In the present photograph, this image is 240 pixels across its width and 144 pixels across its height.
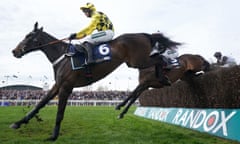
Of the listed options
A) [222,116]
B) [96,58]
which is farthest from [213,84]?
[96,58]

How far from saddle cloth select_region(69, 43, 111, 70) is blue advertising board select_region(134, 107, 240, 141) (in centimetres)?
266

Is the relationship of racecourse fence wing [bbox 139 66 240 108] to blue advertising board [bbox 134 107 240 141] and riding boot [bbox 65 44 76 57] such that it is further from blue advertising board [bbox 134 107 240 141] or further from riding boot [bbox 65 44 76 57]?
riding boot [bbox 65 44 76 57]

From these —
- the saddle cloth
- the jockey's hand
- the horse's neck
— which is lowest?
the saddle cloth

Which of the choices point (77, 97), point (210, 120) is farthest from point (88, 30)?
point (77, 97)

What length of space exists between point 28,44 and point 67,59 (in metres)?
1.15

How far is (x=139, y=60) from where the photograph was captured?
761 centimetres

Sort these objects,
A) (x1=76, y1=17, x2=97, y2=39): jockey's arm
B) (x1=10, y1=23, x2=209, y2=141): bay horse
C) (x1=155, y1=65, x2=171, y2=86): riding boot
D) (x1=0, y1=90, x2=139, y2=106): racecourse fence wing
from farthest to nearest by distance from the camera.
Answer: (x1=0, y1=90, x2=139, y2=106): racecourse fence wing
(x1=155, y1=65, x2=171, y2=86): riding boot
(x1=76, y1=17, x2=97, y2=39): jockey's arm
(x1=10, y1=23, x2=209, y2=141): bay horse

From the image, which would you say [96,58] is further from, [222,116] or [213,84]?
[213,84]

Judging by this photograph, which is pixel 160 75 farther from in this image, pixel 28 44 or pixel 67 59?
pixel 28 44

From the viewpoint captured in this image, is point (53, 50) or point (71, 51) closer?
point (71, 51)

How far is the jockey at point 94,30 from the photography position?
297 inches

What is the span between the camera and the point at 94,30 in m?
7.57

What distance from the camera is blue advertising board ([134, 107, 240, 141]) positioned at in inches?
266

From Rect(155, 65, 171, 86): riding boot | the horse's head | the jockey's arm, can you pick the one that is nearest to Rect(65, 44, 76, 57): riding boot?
the jockey's arm
